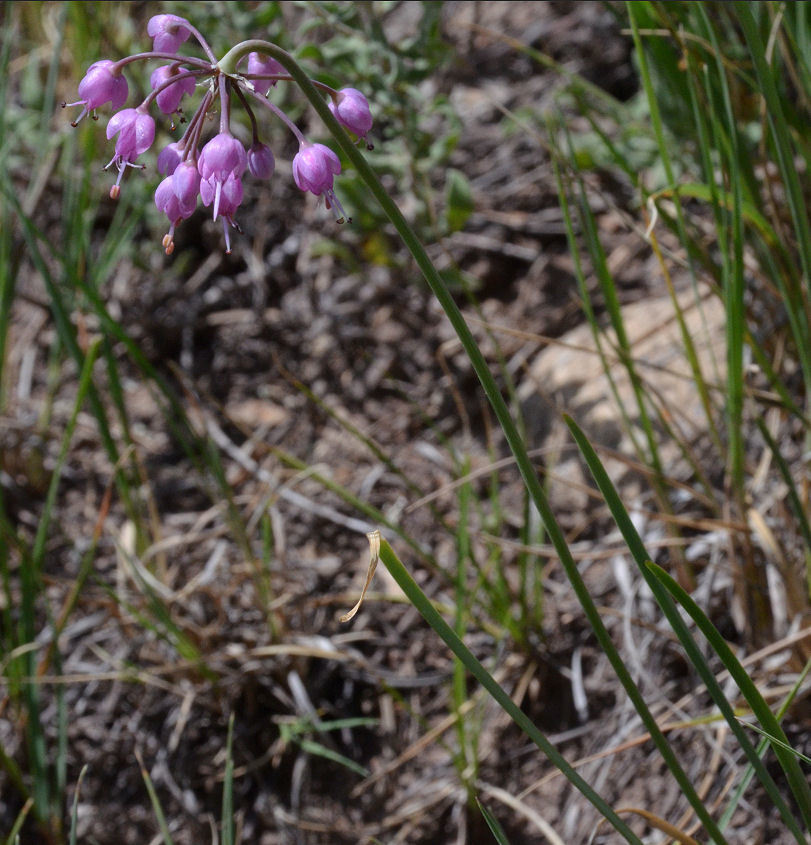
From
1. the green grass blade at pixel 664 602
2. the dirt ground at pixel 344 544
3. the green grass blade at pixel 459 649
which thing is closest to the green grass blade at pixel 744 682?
the green grass blade at pixel 664 602

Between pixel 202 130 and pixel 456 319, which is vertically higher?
pixel 202 130

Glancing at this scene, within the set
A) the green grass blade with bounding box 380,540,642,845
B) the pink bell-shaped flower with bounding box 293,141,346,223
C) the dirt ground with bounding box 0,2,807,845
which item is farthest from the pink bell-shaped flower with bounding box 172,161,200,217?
the dirt ground with bounding box 0,2,807,845

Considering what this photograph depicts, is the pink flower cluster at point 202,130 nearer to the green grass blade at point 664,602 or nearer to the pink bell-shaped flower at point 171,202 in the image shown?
the pink bell-shaped flower at point 171,202

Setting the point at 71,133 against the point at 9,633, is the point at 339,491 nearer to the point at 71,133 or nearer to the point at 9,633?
the point at 9,633

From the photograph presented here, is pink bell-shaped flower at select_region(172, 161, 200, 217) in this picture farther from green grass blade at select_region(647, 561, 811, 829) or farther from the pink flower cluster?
green grass blade at select_region(647, 561, 811, 829)

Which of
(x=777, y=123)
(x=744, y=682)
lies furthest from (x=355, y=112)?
(x=744, y=682)

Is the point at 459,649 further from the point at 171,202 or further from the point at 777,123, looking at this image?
the point at 777,123
